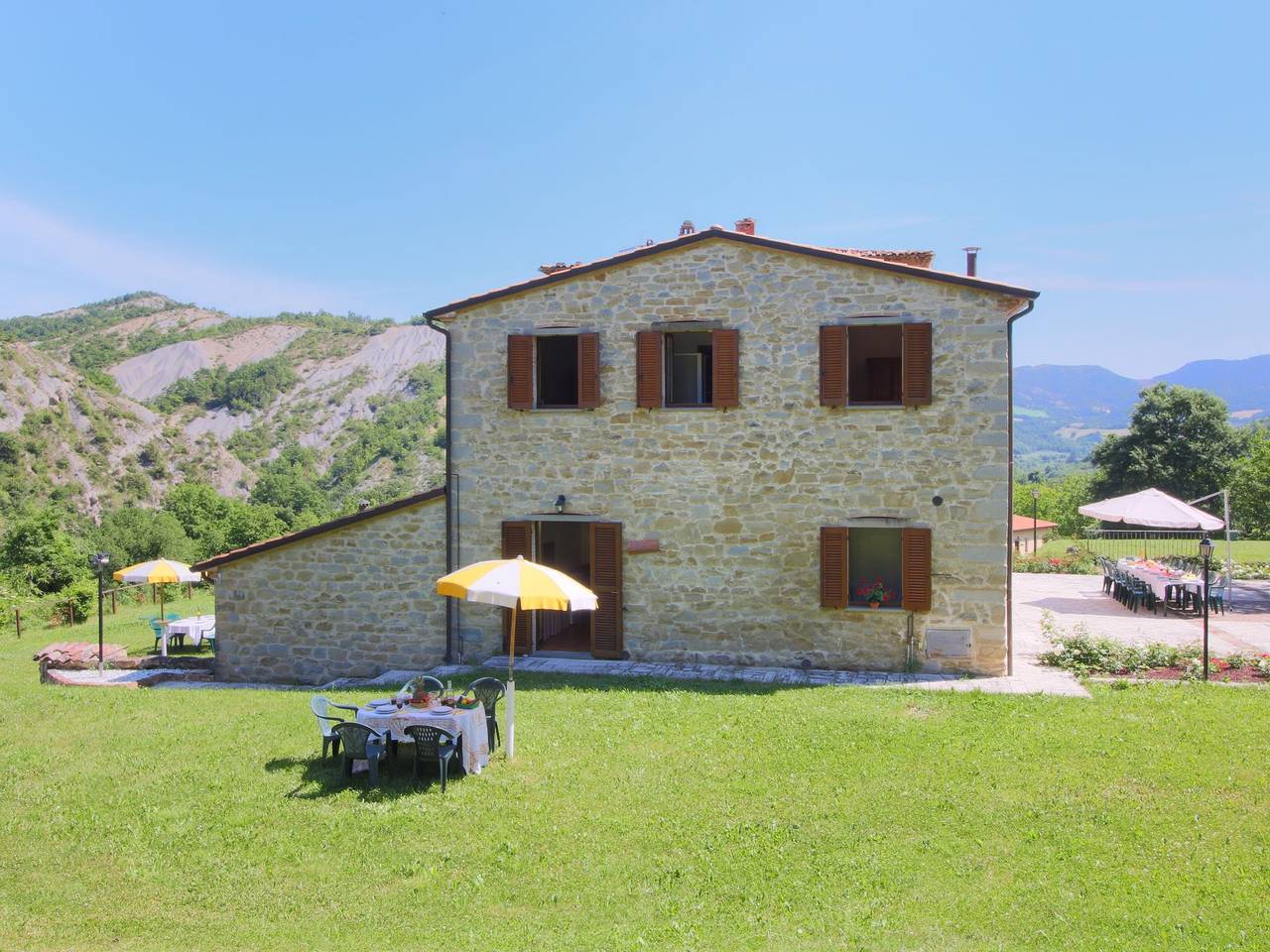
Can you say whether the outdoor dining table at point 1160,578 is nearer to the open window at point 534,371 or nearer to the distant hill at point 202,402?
the open window at point 534,371

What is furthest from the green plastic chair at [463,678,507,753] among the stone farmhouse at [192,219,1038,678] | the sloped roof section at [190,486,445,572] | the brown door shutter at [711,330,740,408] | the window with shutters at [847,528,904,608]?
the window with shutters at [847,528,904,608]

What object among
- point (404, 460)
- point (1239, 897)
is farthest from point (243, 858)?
point (404, 460)

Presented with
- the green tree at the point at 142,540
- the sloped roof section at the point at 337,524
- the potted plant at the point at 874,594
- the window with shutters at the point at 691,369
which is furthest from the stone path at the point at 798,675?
the green tree at the point at 142,540

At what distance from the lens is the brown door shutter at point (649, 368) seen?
13.2m

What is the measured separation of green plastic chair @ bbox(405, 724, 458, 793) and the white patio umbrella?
15.3 m

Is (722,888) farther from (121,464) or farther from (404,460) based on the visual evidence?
(404,460)

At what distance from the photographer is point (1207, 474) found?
147 feet

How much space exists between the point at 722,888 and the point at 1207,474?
162 ft

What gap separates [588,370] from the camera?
1347cm

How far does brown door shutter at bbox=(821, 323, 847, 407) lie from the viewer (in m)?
12.6

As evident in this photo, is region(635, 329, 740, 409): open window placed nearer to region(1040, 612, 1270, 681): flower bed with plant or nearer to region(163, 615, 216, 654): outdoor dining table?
region(1040, 612, 1270, 681): flower bed with plant

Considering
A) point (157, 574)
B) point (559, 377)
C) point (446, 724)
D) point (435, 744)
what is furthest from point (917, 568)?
point (157, 574)

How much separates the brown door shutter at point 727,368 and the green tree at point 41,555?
29.1 metres

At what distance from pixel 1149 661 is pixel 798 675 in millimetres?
5385
